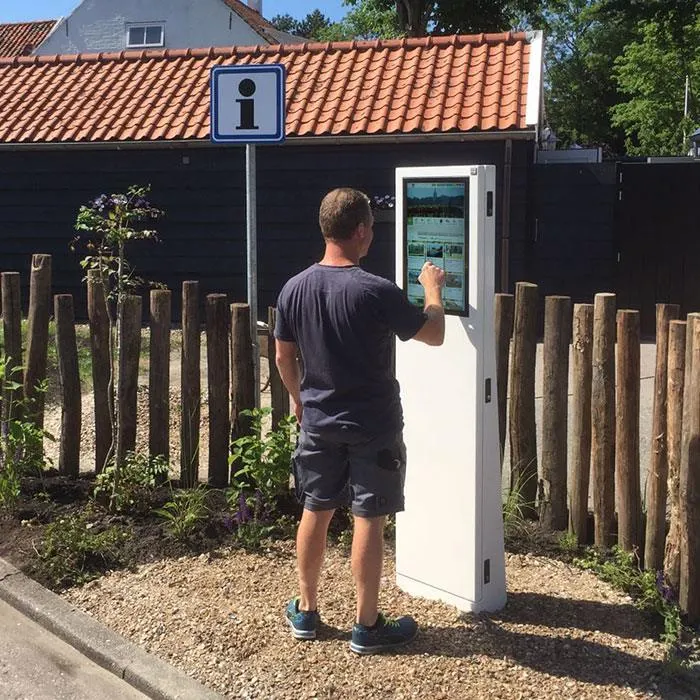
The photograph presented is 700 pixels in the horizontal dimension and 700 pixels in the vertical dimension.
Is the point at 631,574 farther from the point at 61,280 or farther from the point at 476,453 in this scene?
the point at 61,280

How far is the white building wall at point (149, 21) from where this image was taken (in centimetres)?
3048

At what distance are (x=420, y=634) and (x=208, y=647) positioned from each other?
0.84 meters

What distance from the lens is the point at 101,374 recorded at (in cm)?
549

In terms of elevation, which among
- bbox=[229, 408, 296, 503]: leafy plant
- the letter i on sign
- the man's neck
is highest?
the letter i on sign

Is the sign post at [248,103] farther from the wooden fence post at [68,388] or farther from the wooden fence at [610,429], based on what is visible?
the wooden fence at [610,429]

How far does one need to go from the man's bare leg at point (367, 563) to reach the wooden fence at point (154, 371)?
5.49 ft

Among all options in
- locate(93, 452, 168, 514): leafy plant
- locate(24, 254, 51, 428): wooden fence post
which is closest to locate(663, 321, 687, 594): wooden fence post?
locate(93, 452, 168, 514): leafy plant

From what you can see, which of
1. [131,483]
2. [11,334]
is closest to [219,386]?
[131,483]

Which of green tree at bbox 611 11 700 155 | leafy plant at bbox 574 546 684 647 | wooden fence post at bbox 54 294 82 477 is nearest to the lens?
leafy plant at bbox 574 546 684 647

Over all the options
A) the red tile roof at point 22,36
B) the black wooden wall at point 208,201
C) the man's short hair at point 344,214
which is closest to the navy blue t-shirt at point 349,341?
the man's short hair at point 344,214

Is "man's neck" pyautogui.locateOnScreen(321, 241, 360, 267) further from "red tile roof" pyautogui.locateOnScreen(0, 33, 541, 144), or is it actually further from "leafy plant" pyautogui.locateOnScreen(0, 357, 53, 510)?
"red tile roof" pyautogui.locateOnScreen(0, 33, 541, 144)

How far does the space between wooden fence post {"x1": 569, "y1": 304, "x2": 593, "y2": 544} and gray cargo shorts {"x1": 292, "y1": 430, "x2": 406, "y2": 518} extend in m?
1.33

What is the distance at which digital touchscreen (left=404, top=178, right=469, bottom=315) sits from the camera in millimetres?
3814

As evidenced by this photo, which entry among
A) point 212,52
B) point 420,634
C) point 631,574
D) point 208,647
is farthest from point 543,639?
point 212,52
